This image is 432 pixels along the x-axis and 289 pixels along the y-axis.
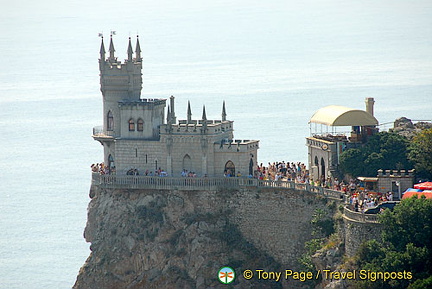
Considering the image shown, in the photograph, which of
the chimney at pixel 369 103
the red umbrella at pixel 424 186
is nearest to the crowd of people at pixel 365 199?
the red umbrella at pixel 424 186

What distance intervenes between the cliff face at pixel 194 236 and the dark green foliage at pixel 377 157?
4.25m

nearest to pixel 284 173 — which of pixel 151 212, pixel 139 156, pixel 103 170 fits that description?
pixel 151 212

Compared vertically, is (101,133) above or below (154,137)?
Result: above

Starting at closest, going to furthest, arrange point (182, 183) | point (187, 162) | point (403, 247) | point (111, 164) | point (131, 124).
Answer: point (403, 247), point (182, 183), point (187, 162), point (131, 124), point (111, 164)

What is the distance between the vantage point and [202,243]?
94.2 m

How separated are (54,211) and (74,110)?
161ft

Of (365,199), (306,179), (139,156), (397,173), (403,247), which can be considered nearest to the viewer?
(403,247)

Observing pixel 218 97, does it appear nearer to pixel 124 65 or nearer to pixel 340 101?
pixel 340 101

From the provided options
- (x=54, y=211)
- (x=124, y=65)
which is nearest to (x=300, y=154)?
(x=54, y=211)

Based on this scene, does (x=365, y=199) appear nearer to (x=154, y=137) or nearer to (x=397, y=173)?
(x=397, y=173)

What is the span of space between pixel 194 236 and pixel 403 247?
60.2ft

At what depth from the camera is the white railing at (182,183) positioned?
308 ft

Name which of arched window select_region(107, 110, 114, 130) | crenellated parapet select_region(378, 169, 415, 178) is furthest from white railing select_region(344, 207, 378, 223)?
arched window select_region(107, 110, 114, 130)

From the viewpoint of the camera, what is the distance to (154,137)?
9888 cm
